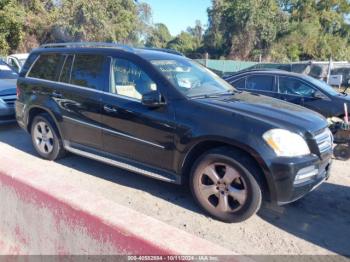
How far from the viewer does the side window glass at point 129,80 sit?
4.31 meters

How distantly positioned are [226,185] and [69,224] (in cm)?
159

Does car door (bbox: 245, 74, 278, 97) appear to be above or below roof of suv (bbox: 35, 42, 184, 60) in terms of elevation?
below

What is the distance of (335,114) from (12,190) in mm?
6855

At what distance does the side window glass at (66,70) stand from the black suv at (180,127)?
0.02 metres

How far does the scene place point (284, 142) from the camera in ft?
11.3

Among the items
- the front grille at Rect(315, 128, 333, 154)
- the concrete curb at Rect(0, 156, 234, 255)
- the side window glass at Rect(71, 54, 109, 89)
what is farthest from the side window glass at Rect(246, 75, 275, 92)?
the concrete curb at Rect(0, 156, 234, 255)

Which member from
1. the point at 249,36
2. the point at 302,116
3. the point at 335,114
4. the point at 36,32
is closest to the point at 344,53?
the point at 249,36

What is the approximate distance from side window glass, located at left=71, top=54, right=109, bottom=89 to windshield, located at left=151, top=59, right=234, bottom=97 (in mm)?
733

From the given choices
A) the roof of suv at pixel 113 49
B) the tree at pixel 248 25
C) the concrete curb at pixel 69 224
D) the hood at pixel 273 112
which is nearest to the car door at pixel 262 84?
the roof of suv at pixel 113 49

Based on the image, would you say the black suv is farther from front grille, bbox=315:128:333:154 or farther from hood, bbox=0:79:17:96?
hood, bbox=0:79:17:96

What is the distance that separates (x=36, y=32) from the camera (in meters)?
28.2

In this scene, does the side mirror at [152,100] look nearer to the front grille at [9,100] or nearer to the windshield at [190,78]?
the windshield at [190,78]

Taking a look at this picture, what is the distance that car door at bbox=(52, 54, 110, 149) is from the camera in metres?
4.67

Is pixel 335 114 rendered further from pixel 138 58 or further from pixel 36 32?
pixel 36 32
